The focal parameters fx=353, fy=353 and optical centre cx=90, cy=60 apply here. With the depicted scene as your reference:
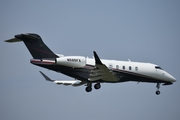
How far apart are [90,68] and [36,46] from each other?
5441 mm

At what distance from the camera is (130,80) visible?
34.8 meters

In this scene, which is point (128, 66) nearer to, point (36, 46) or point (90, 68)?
point (90, 68)

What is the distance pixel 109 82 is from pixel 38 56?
24.2 ft

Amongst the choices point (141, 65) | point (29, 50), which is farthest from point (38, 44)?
point (141, 65)

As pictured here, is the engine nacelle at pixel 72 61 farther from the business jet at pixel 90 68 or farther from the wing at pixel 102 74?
the wing at pixel 102 74

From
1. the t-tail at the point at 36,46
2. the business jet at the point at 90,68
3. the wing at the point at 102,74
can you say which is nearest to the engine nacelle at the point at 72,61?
the business jet at the point at 90,68

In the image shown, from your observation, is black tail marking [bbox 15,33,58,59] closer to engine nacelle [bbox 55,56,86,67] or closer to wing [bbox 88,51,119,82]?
engine nacelle [bbox 55,56,86,67]

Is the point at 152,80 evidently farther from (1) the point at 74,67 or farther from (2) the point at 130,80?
(1) the point at 74,67

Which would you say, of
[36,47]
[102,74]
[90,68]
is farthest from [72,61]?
[36,47]

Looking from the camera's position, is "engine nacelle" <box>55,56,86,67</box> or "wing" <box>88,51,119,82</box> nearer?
"engine nacelle" <box>55,56,86,67</box>

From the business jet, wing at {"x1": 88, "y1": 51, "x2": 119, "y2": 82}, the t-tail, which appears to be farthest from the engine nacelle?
wing at {"x1": 88, "y1": 51, "x2": 119, "y2": 82}

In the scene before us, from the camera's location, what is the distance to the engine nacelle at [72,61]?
3020 centimetres

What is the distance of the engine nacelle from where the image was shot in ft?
99.1

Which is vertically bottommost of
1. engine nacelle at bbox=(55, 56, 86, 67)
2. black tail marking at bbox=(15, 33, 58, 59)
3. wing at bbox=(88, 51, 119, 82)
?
→ wing at bbox=(88, 51, 119, 82)
